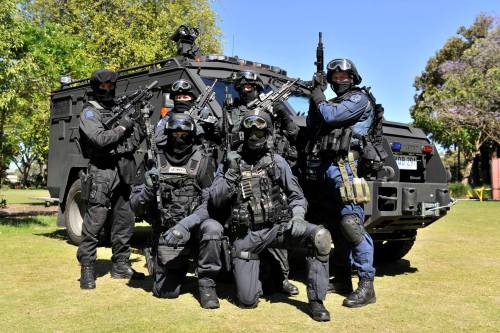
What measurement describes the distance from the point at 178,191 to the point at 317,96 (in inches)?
60.9

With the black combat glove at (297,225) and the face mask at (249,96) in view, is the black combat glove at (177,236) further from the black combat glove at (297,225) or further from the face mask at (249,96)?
the face mask at (249,96)

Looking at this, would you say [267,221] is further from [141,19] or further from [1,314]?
[141,19]

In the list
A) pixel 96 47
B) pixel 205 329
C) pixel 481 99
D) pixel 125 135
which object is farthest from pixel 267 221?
pixel 481 99

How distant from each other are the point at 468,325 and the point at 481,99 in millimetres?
21665

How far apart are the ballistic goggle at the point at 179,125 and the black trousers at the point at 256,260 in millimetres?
1120

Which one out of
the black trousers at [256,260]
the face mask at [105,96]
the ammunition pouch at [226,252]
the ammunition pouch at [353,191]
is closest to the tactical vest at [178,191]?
the ammunition pouch at [226,252]

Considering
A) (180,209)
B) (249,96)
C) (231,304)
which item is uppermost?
(249,96)

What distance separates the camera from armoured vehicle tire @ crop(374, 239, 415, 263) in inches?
252

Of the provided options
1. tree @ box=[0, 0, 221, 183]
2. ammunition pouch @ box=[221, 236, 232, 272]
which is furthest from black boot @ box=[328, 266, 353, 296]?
tree @ box=[0, 0, 221, 183]

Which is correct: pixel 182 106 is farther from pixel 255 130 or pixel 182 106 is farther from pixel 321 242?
pixel 321 242

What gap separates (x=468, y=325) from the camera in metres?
3.97

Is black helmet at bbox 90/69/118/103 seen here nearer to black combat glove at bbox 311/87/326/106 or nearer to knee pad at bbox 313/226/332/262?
black combat glove at bbox 311/87/326/106

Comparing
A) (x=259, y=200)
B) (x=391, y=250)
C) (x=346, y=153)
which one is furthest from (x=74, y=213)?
(x=346, y=153)

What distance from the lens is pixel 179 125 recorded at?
474 cm
